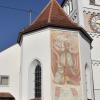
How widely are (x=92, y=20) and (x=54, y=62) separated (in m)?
8.01

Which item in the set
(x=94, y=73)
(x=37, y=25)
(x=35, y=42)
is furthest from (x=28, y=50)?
(x=94, y=73)

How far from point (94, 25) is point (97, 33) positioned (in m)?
0.74

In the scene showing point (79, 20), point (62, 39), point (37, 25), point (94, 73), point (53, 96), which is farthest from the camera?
point (79, 20)

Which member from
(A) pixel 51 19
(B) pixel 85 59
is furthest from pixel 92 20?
(B) pixel 85 59

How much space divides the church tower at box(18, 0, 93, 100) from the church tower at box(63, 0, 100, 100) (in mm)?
2825

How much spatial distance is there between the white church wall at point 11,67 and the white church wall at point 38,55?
1632mm

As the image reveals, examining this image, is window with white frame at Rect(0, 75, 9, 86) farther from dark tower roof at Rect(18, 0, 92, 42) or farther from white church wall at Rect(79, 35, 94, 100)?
white church wall at Rect(79, 35, 94, 100)

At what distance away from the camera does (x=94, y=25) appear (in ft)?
73.7

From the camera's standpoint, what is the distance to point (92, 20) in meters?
22.7

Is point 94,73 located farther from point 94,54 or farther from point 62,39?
point 62,39

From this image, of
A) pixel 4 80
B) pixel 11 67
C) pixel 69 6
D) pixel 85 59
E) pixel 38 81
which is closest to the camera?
pixel 38 81

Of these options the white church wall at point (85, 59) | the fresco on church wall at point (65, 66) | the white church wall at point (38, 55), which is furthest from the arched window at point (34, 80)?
the white church wall at point (85, 59)


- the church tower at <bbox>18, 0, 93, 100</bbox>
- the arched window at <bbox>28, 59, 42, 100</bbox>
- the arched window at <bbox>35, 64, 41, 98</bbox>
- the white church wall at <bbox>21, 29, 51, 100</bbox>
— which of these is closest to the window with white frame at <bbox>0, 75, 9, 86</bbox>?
the church tower at <bbox>18, 0, 93, 100</bbox>

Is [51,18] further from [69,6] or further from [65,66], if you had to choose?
[69,6]
